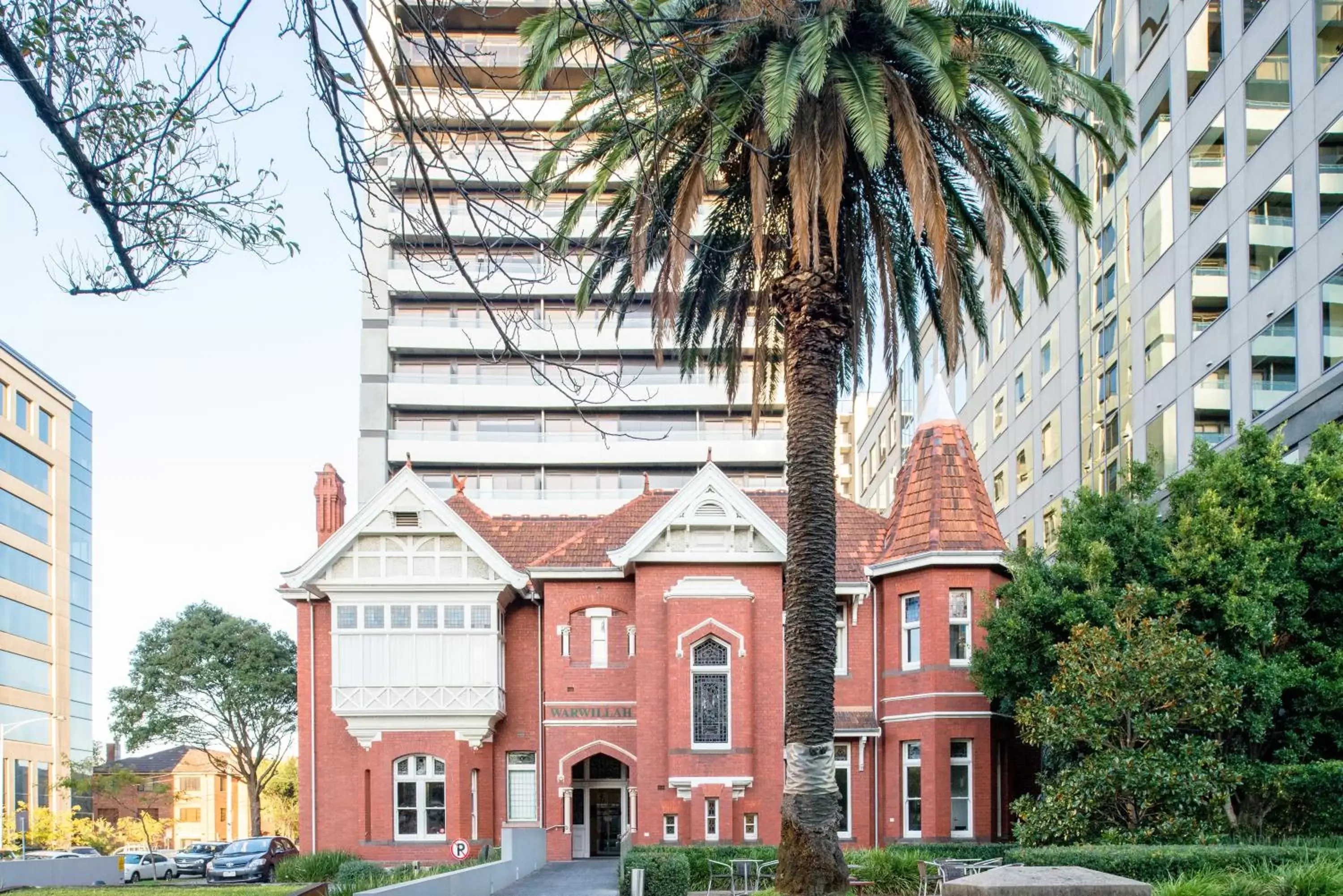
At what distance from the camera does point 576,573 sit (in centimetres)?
3259

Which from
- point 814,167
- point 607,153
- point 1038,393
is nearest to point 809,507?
point 814,167

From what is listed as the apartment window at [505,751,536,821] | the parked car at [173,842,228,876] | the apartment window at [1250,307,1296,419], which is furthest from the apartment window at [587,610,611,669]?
the apartment window at [1250,307,1296,419]

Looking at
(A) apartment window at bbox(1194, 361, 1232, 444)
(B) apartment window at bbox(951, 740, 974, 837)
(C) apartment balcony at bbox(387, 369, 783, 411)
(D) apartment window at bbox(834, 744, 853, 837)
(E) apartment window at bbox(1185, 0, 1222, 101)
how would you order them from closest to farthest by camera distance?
(B) apartment window at bbox(951, 740, 974, 837), (D) apartment window at bbox(834, 744, 853, 837), (A) apartment window at bbox(1194, 361, 1232, 444), (E) apartment window at bbox(1185, 0, 1222, 101), (C) apartment balcony at bbox(387, 369, 783, 411)

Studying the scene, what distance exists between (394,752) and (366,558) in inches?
190

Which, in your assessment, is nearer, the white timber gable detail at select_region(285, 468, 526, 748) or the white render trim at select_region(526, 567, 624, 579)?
the white timber gable detail at select_region(285, 468, 526, 748)

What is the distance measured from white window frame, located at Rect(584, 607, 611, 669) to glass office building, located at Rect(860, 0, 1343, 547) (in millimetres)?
11435

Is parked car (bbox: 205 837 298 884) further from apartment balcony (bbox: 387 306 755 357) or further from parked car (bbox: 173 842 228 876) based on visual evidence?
apartment balcony (bbox: 387 306 755 357)

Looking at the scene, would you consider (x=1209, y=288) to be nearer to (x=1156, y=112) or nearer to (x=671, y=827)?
(x=1156, y=112)

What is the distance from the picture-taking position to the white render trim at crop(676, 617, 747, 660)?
102ft

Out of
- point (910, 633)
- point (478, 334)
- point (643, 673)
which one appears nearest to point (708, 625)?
point (643, 673)

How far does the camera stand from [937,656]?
30797 millimetres

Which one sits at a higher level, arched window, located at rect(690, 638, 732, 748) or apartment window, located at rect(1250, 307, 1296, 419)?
apartment window, located at rect(1250, 307, 1296, 419)

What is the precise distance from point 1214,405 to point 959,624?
9444 millimetres

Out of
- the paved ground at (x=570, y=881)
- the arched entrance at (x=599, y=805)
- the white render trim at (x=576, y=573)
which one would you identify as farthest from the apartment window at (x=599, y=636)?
the paved ground at (x=570, y=881)
